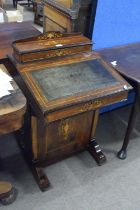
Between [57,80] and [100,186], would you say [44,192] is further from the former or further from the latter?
[57,80]

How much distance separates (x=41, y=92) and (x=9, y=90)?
0.52 ft

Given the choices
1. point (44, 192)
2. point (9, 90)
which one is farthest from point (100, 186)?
point (9, 90)

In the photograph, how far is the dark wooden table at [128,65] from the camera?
5.43 ft

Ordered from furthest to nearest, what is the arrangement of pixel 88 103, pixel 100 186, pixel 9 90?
pixel 100 186, pixel 88 103, pixel 9 90

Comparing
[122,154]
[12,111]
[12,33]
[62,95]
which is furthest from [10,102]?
[122,154]

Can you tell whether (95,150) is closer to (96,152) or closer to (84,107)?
(96,152)

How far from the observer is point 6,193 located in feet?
5.12

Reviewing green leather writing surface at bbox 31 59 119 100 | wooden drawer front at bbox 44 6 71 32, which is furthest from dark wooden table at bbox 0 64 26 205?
wooden drawer front at bbox 44 6 71 32

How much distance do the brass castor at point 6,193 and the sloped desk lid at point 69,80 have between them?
605 mm

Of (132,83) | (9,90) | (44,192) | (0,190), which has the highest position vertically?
(9,90)

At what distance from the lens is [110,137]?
7.25ft

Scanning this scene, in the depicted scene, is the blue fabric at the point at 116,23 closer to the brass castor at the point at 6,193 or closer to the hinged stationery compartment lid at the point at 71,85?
the hinged stationery compartment lid at the point at 71,85

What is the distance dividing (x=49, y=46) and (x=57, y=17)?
18.3 inches

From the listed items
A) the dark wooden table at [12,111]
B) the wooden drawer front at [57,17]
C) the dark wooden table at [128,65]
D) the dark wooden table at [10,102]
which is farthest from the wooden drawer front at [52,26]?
the dark wooden table at [12,111]
